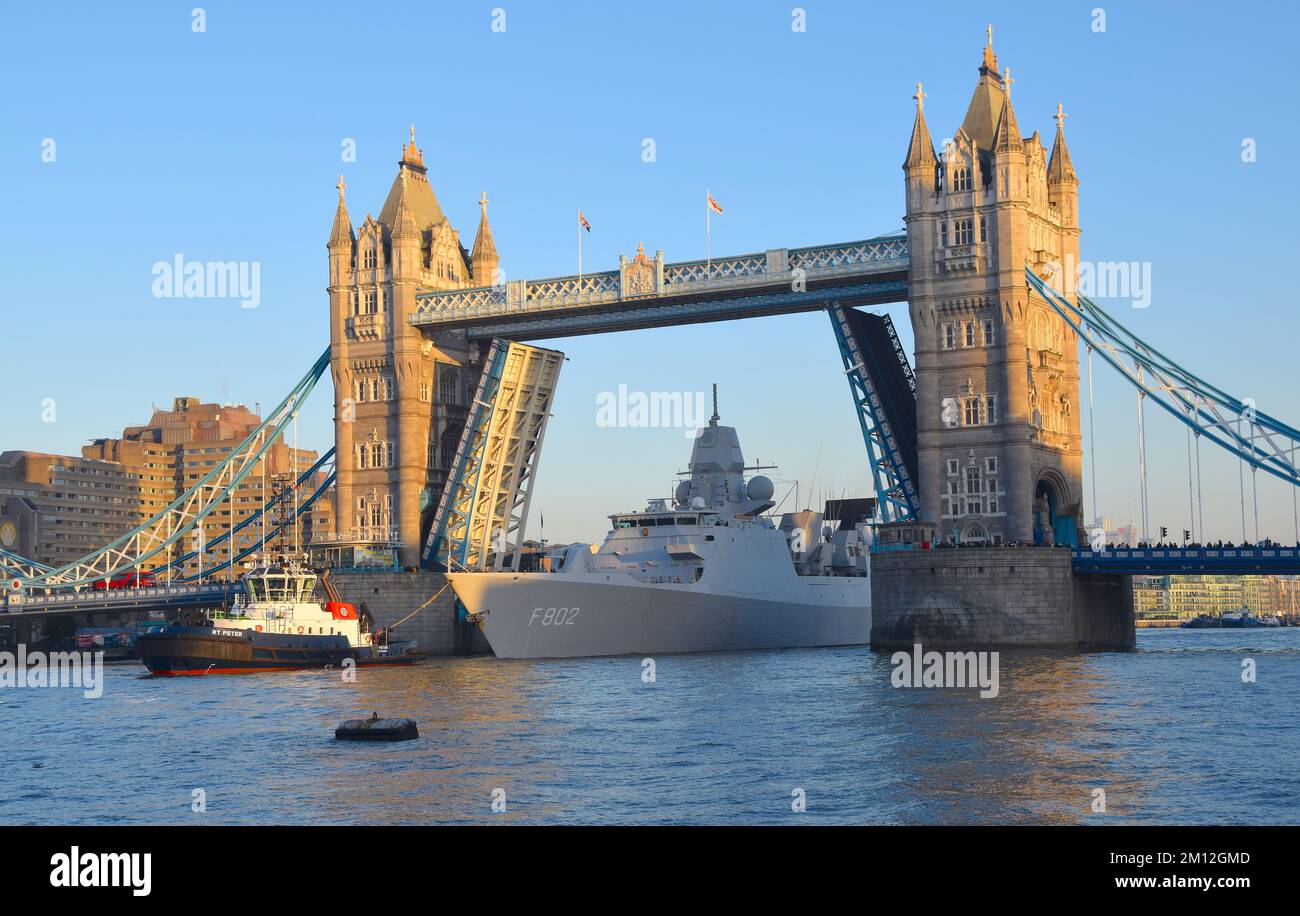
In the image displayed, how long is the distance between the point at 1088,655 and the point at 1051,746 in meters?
36.5

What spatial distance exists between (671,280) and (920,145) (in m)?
15.7

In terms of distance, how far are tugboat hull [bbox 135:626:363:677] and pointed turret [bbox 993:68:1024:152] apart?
4451 centimetres

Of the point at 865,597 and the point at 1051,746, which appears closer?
the point at 1051,746

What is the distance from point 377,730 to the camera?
41969 millimetres

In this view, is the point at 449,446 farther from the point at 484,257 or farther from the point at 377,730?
the point at 377,730

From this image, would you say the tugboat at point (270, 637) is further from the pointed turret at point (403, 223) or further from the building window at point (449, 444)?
the pointed turret at point (403, 223)

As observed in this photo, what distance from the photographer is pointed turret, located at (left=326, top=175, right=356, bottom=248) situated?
9562 centimetres

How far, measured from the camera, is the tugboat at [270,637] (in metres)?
73.1

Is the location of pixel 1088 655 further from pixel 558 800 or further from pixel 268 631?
pixel 558 800

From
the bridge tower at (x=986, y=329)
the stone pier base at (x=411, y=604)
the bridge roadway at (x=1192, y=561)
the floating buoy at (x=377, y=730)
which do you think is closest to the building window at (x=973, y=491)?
the bridge tower at (x=986, y=329)
